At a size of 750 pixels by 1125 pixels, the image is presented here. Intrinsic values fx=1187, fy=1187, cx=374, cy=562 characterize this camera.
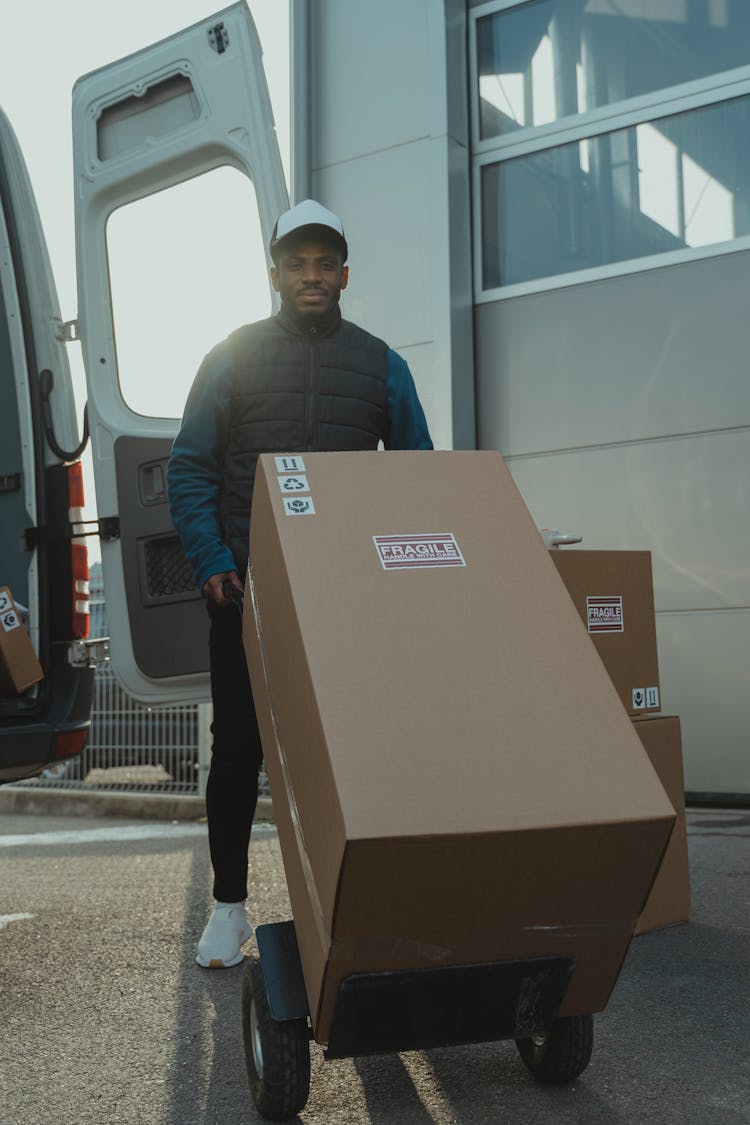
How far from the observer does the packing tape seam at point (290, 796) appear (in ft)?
5.47

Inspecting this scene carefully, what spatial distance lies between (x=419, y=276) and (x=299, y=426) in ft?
12.0

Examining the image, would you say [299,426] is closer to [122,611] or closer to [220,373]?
[220,373]

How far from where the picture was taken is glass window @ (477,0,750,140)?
5.41 metres

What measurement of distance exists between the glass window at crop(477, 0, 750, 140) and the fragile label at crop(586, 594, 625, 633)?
11.3ft

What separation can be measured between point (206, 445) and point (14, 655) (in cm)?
125

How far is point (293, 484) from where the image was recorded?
1957mm

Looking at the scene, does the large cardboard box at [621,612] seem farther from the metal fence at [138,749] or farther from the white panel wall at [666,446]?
the metal fence at [138,749]

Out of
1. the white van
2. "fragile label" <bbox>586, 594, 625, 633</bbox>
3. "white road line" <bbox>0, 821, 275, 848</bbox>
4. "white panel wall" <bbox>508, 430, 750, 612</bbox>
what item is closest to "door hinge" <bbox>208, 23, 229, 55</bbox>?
the white van

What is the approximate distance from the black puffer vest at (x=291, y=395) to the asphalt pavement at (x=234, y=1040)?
3.26ft

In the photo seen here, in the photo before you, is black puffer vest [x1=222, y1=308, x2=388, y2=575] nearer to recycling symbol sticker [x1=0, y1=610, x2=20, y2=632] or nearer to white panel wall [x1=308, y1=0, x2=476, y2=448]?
recycling symbol sticker [x1=0, y1=610, x2=20, y2=632]

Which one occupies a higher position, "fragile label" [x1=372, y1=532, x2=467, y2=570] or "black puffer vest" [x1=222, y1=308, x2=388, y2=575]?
"black puffer vest" [x1=222, y1=308, x2=388, y2=575]

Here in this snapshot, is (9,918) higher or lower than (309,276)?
lower

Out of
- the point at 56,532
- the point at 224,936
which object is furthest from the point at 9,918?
the point at 56,532

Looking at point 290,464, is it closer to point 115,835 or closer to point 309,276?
point 309,276
